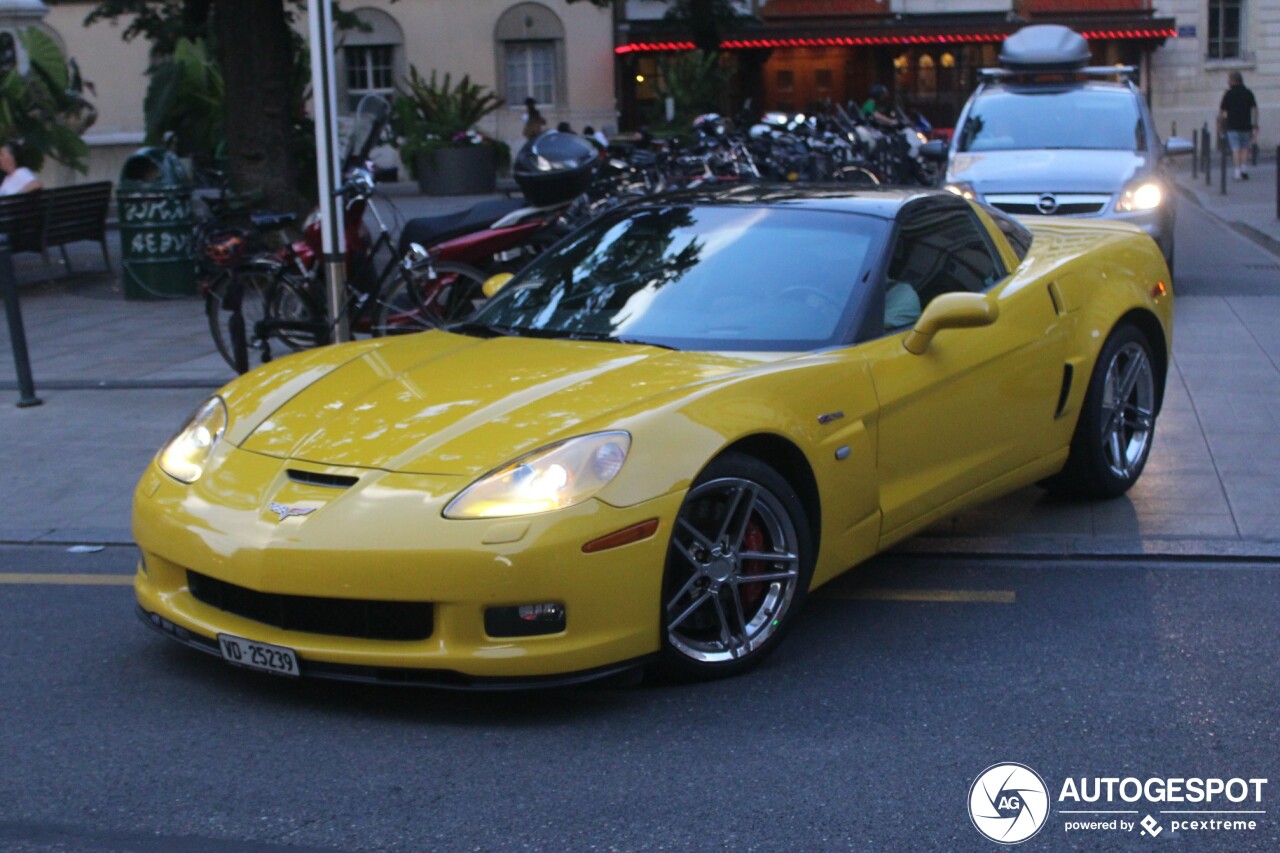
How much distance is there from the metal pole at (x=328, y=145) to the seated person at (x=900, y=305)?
367cm

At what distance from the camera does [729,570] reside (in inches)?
177

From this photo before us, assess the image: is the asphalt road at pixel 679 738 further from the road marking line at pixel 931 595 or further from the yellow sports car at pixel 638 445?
the yellow sports car at pixel 638 445

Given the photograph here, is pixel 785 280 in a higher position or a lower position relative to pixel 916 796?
higher

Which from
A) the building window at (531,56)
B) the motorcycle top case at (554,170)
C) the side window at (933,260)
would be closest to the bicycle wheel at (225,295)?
the motorcycle top case at (554,170)

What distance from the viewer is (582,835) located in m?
3.55

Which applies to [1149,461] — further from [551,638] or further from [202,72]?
[202,72]

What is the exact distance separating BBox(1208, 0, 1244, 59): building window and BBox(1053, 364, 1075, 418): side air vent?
38053 millimetres

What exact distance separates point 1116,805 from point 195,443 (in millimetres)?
2872

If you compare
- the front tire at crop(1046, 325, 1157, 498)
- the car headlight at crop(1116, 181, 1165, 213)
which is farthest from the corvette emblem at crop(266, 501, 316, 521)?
the car headlight at crop(1116, 181, 1165, 213)

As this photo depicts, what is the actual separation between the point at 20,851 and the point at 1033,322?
3.96 meters

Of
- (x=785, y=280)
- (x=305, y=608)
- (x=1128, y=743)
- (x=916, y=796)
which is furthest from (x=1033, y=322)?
(x=305, y=608)

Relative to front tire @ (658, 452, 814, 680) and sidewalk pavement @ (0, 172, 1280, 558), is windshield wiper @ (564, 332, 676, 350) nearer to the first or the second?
front tire @ (658, 452, 814, 680)

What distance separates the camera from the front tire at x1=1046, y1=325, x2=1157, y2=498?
6.24 metres

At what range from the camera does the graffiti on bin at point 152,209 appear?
14.0 metres
